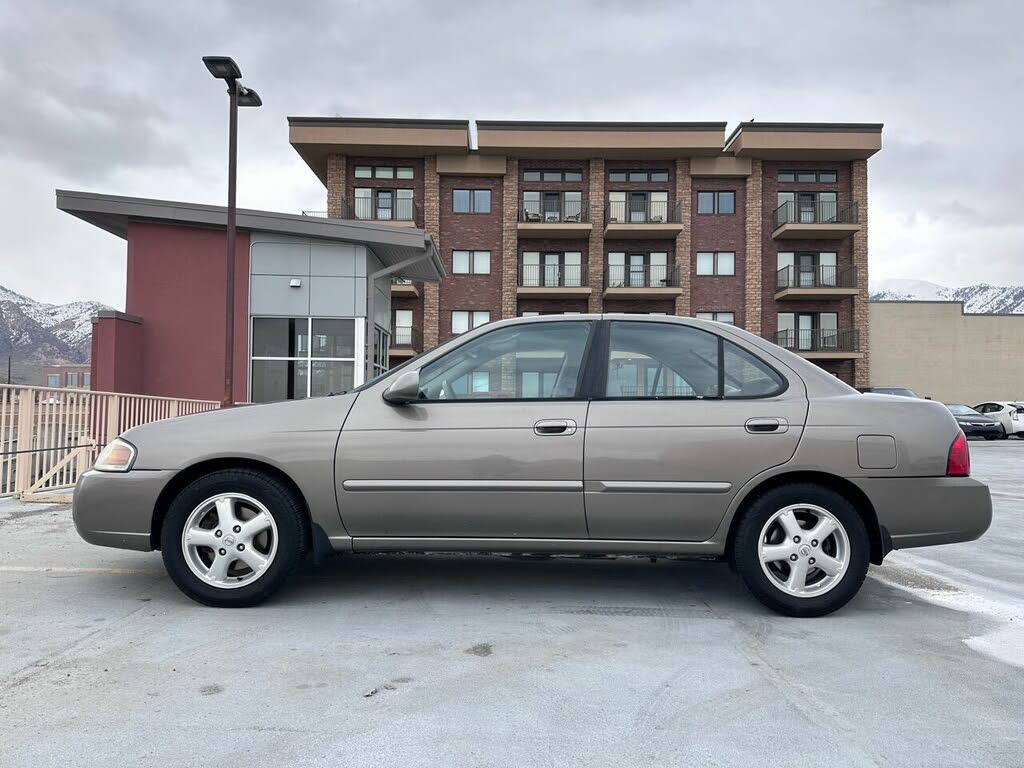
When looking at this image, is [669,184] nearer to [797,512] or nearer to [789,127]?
[789,127]

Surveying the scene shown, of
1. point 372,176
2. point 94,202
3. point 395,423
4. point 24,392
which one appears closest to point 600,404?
point 395,423

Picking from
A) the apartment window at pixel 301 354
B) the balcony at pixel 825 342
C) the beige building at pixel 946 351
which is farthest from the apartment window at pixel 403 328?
the beige building at pixel 946 351

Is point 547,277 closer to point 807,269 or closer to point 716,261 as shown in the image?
point 716,261

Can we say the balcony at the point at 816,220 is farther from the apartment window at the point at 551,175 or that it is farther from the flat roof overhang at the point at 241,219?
the flat roof overhang at the point at 241,219

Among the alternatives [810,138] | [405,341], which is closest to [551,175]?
[405,341]

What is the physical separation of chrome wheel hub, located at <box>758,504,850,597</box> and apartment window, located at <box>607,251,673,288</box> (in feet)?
107

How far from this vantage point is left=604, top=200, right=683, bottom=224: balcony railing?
36156 mm

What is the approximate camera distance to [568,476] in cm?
401

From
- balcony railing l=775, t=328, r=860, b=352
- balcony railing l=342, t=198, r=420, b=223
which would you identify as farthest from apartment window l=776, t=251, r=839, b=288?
balcony railing l=342, t=198, r=420, b=223

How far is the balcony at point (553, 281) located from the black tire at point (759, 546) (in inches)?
1260

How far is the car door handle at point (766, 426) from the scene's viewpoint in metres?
4.00

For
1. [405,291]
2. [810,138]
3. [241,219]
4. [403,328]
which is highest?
[810,138]

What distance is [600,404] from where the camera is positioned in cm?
411

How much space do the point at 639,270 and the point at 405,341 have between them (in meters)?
11.5
